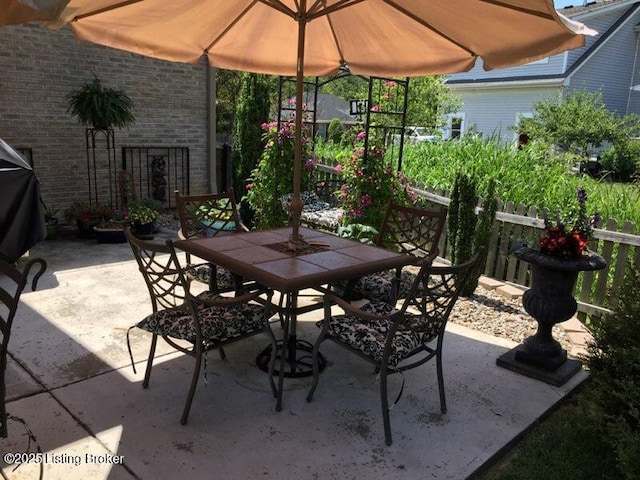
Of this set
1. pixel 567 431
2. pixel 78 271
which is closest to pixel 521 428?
pixel 567 431

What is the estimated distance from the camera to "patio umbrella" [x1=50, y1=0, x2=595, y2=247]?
294 centimetres

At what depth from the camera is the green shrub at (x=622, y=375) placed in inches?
85.1

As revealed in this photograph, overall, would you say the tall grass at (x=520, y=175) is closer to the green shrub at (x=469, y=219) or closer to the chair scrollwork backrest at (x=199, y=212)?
the green shrub at (x=469, y=219)

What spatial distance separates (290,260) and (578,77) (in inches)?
706

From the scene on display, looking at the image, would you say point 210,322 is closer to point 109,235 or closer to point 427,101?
point 109,235

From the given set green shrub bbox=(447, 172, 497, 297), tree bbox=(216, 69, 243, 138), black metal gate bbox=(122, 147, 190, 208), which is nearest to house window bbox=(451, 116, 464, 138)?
tree bbox=(216, 69, 243, 138)

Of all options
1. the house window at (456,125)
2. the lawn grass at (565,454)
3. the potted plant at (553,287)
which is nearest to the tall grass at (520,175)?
the potted plant at (553,287)

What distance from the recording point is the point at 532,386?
129 inches

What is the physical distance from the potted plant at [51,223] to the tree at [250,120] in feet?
→ 9.38

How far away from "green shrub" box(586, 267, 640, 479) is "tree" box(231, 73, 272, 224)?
20.4ft

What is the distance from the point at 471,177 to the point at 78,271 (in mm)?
4087

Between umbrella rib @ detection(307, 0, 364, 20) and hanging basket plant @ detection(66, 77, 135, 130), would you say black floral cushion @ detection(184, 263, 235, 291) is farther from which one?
hanging basket plant @ detection(66, 77, 135, 130)

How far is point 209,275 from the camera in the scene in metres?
3.73

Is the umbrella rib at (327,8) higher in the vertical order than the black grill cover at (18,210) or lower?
higher
